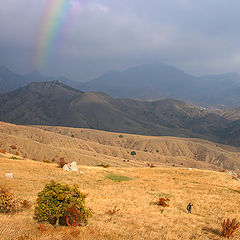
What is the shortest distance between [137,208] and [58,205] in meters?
7.55

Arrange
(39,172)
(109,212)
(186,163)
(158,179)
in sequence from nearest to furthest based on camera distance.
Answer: (109,212) → (39,172) → (158,179) → (186,163)

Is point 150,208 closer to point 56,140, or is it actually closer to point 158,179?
point 158,179

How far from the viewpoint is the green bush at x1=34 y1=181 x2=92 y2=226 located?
11.4 meters

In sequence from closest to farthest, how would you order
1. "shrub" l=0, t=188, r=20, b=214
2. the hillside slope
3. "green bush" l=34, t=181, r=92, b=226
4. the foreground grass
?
the foreground grass → "green bush" l=34, t=181, r=92, b=226 → "shrub" l=0, t=188, r=20, b=214 → the hillside slope

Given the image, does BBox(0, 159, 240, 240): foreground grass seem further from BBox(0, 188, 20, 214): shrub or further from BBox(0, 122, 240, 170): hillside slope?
BBox(0, 122, 240, 170): hillside slope

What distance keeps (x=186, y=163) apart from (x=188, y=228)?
117492mm

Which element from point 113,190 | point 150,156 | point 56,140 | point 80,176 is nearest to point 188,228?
point 113,190

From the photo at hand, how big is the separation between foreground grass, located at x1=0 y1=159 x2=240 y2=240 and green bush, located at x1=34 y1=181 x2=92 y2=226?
60 centimetres

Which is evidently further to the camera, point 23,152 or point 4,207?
point 23,152

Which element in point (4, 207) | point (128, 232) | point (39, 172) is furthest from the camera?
point (39, 172)

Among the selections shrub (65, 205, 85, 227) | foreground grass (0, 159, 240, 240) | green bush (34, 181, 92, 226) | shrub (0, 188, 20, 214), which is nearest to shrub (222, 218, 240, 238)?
foreground grass (0, 159, 240, 240)

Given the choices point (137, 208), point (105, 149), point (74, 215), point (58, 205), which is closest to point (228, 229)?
point (137, 208)

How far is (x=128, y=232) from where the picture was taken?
11.3 meters

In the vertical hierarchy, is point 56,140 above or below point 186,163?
above
